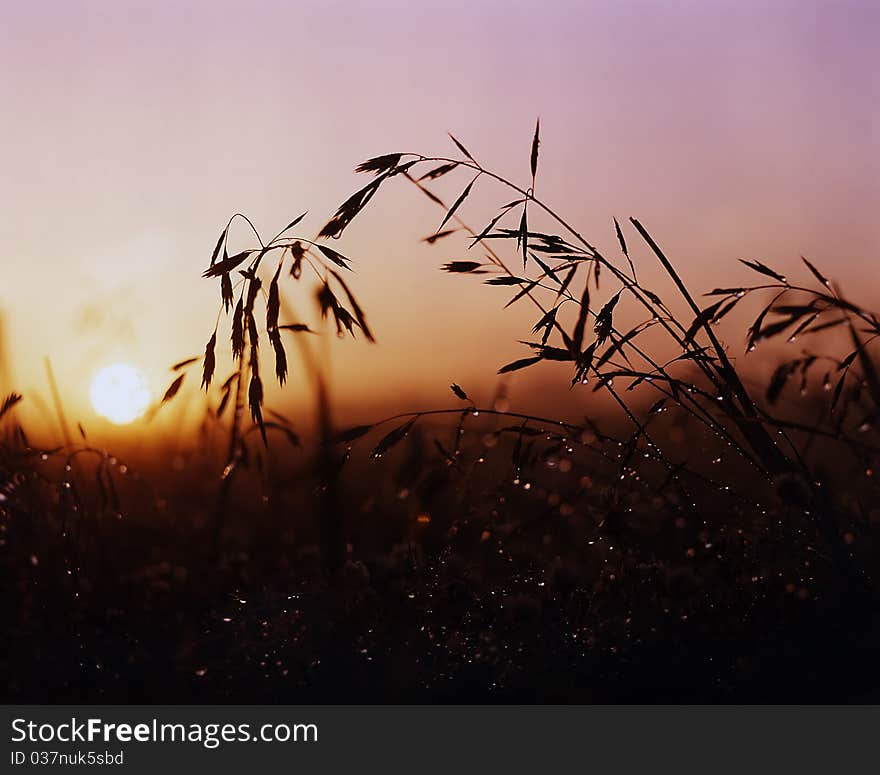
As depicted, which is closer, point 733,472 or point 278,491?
point 733,472

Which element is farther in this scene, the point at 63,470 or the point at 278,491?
the point at 278,491

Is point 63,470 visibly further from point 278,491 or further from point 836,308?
point 836,308

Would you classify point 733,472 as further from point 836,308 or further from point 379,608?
point 379,608

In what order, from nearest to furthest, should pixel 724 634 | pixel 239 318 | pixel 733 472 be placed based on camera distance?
pixel 724 634
pixel 239 318
pixel 733 472

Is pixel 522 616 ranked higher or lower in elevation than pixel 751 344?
lower

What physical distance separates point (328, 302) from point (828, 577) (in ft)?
4.66

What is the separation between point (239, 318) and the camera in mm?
2482

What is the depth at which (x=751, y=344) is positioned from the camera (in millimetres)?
2422

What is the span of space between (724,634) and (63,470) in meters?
1.85

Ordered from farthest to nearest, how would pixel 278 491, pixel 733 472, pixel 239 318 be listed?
pixel 278 491 < pixel 733 472 < pixel 239 318

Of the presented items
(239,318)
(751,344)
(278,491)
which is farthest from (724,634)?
(278,491)
